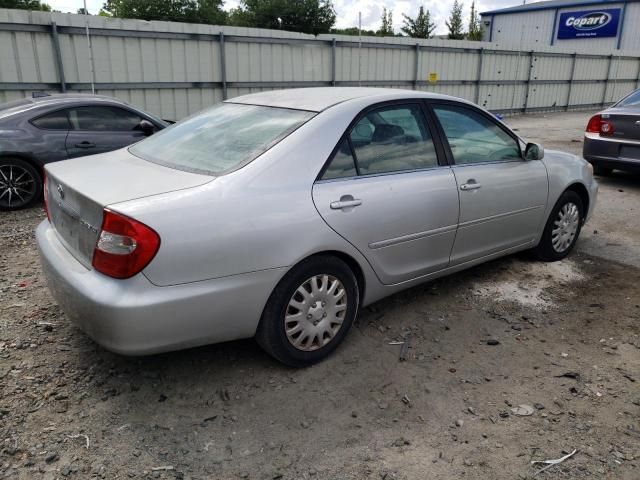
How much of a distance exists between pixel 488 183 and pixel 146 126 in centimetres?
449

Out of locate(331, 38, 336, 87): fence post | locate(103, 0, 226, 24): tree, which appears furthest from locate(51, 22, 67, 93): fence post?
locate(103, 0, 226, 24): tree

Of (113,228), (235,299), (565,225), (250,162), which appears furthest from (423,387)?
(565,225)

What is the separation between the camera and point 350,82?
15211 millimetres

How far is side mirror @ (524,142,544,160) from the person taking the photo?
14.4 ft

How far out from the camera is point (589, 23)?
3766 cm

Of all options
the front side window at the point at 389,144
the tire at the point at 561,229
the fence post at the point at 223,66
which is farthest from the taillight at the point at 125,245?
the fence post at the point at 223,66

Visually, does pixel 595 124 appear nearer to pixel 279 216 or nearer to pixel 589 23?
pixel 279 216

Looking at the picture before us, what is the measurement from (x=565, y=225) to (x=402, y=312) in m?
1.97

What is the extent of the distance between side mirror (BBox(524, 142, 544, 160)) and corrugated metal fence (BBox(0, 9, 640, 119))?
881cm

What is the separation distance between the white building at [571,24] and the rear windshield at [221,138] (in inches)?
1427

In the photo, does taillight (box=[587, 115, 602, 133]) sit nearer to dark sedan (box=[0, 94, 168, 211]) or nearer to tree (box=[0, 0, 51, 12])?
dark sedan (box=[0, 94, 168, 211])

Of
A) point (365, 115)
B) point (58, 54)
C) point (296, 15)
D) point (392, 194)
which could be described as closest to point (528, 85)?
point (58, 54)

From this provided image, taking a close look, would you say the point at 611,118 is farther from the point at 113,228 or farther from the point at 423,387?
the point at 113,228

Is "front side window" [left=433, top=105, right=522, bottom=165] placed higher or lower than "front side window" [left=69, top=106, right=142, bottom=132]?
higher
